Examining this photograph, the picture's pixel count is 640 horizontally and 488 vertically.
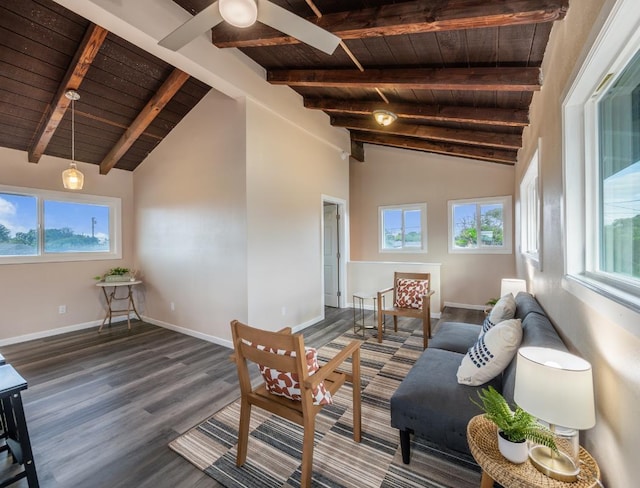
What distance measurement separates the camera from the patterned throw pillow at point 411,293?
4.06 m

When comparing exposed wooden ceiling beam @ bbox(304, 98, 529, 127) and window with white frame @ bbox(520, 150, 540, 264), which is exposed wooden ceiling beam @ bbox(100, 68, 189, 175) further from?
window with white frame @ bbox(520, 150, 540, 264)

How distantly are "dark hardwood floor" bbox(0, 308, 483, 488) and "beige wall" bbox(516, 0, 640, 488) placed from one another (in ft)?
6.30

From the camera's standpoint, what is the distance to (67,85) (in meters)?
3.21

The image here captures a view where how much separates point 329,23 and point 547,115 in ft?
5.96

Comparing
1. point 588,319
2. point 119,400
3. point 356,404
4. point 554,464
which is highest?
point 588,319

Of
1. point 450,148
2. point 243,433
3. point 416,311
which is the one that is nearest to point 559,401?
point 243,433

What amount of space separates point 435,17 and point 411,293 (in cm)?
310

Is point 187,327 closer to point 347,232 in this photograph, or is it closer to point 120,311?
point 120,311

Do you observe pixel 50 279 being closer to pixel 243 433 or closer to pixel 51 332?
pixel 51 332

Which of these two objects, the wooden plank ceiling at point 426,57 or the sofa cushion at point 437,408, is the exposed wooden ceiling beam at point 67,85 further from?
the sofa cushion at point 437,408

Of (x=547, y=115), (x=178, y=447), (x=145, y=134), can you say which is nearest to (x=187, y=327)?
(x=178, y=447)

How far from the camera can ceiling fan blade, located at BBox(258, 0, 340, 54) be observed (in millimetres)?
1704

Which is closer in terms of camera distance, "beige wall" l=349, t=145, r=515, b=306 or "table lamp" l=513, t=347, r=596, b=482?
"table lamp" l=513, t=347, r=596, b=482

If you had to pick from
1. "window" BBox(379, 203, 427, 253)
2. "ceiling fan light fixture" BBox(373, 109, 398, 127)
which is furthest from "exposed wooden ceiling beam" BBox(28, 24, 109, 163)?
"window" BBox(379, 203, 427, 253)
